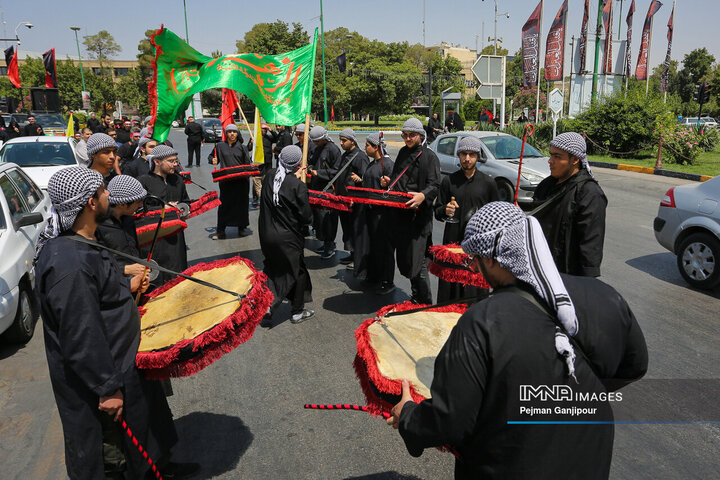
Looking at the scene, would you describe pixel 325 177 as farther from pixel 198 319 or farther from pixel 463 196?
pixel 198 319

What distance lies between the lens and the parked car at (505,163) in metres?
11.8

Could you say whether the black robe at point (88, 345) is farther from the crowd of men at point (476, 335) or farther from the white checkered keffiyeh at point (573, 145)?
the white checkered keffiyeh at point (573, 145)

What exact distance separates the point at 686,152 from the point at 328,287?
16.9 meters

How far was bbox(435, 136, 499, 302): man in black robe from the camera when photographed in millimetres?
5270

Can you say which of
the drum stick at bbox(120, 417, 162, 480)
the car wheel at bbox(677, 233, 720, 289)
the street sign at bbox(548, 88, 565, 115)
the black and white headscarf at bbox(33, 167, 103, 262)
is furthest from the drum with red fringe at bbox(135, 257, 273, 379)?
the street sign at bbox(548, 88, 565, 115)

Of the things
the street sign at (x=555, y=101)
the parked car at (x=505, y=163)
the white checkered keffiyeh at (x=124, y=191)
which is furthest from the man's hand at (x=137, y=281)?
the street sign at (x=555, y=101)

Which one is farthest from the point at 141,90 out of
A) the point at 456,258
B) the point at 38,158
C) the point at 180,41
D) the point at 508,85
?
the point at 456,258

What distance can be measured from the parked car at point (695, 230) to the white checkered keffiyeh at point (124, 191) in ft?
22.1

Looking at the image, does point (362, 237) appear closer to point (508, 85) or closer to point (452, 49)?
point (508, 85)

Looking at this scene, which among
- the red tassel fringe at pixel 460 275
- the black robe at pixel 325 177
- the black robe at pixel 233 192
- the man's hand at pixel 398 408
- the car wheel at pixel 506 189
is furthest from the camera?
the car wheel at pixel 506 189

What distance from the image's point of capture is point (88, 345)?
243 centimetres

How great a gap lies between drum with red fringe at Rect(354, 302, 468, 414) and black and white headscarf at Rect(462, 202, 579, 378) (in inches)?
29.4

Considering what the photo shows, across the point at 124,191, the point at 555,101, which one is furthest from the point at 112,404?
the point at 555,101

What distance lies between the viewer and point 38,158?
1141 centimetres
